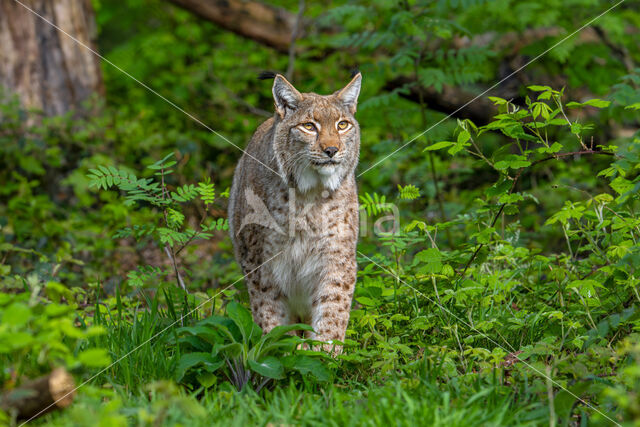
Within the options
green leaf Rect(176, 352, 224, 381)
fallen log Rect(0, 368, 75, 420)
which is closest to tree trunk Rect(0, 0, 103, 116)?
green leaf Rect(176, 352, 224, 381)

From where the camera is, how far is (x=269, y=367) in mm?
3244

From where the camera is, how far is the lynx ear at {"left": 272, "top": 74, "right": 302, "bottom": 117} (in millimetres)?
4508

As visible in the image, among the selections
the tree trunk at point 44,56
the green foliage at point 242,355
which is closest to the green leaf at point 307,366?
the green foliage at point 242,355

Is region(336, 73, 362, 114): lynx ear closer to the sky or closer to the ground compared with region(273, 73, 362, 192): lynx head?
closer to the sky

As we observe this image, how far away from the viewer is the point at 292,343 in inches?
131

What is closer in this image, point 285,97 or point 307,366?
point 307,366

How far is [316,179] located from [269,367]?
4.86ft

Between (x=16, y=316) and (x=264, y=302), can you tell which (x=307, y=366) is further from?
(x=16, y=316)

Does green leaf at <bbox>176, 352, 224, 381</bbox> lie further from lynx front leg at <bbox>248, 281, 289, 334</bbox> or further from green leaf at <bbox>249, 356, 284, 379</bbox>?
lynx front leg at <bbox>248, 281, 289, 334</bbox>

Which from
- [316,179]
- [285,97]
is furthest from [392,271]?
[285,97]

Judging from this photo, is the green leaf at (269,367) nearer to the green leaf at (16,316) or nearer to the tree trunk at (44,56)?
the green leaf at (16,316)

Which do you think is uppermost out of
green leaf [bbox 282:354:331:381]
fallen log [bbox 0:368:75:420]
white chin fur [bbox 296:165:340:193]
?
white chin fur [bbox 296:165:340:193]

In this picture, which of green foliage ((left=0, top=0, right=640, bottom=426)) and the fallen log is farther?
green foliage ((left=0, top=0, right=640, bottom=426))

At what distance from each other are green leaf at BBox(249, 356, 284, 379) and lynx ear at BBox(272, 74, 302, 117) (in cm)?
192
